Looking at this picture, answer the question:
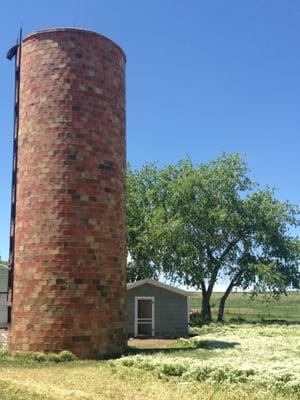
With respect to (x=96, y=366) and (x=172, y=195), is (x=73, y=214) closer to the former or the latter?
(x=96, y=366)

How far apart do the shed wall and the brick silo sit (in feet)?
34.1

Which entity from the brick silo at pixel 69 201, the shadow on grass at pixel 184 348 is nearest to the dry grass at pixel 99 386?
the brick silo at pixel 69 201

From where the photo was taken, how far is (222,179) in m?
43.5

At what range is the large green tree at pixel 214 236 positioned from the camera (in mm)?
41344

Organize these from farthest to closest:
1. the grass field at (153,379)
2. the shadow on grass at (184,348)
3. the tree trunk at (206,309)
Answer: the tree trunk at (206,309) < the shadow on grass at (184,348) < the grass field at (153,379)

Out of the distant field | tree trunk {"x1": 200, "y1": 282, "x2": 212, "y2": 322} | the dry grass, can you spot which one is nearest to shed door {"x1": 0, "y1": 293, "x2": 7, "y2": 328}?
the distant field

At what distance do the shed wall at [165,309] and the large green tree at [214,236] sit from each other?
34.5ft

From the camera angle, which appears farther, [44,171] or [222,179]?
[222,179]

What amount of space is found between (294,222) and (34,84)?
2956 centimetres

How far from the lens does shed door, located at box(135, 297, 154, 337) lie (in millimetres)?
29906

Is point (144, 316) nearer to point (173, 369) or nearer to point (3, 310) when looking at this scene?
point (3, 310)

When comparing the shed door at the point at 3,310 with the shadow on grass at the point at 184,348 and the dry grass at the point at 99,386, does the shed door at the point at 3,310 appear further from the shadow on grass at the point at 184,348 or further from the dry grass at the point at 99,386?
the dry grass at the point at 99,386

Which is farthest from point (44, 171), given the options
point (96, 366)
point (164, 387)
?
point (164, 387)

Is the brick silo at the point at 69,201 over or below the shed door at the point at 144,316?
over
